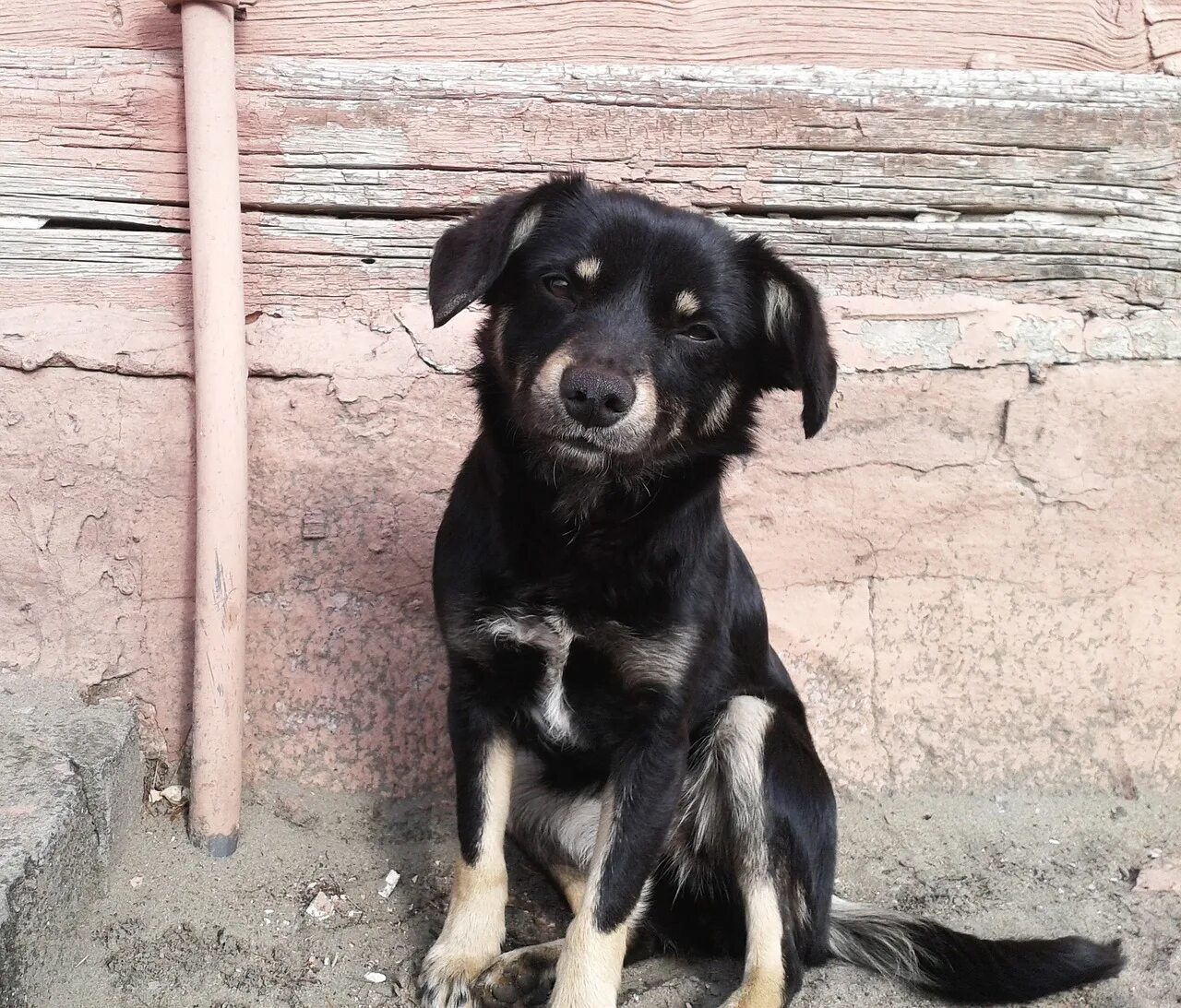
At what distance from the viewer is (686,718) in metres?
3.07

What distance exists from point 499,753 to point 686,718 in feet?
1.65

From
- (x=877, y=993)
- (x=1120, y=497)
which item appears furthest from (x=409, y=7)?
(x=877, y=993)

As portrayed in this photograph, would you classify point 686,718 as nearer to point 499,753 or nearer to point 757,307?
point 499,753

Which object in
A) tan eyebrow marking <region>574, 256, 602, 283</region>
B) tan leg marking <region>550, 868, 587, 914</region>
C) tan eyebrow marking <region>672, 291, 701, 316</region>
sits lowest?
tan leg marking <region>550, 868, 587, 914</region>

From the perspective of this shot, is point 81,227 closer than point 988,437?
Yes

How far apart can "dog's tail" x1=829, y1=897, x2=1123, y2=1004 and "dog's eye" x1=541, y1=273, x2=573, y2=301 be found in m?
1.89

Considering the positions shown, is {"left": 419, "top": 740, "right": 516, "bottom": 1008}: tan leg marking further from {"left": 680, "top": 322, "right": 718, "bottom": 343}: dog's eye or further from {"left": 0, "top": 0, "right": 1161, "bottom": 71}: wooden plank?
{"left": 0, "top": 0, "right": 1161, "bottom": 71}: wooden plank

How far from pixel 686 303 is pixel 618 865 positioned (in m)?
1.39

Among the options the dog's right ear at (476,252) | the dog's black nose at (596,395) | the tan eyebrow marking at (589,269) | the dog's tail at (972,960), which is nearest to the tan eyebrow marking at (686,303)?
the tan eyebrow marking at (589,269)

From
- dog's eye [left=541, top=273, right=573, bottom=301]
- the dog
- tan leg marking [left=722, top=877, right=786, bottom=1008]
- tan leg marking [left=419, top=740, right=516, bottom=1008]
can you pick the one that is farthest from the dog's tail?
dog's eye [left=541, top=273, right=573, bottom=301]

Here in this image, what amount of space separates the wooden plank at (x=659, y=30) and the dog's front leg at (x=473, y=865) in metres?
2.08

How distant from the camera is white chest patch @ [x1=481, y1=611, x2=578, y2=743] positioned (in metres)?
3.01

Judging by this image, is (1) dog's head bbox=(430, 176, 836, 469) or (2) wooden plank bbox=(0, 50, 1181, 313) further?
(2) wooden plank bbox=(0, 50, 1181, 313)

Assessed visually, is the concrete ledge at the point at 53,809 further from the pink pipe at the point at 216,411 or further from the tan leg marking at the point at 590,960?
the tan leg marking at the point at 590,960
